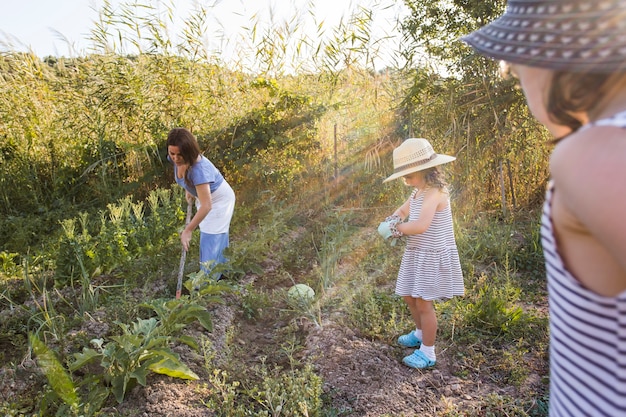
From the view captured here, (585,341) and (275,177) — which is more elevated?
(585,341)

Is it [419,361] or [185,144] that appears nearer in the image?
[419,361]

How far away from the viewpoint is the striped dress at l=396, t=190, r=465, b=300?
8.91 feet

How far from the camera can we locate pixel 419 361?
278 cm

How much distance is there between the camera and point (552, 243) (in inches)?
28.3

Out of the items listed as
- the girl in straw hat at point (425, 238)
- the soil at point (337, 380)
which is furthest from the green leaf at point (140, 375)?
the girl in straw hat at point (425, 238)

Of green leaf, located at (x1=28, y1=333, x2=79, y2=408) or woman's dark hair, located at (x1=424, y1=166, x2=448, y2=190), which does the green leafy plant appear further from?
woman's dark hair, located at (x1=424, y1=166, x2=448, y2=190)

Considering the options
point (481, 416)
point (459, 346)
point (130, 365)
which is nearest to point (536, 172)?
point (459, 346)

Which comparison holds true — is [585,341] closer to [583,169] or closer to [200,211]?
[583,169]

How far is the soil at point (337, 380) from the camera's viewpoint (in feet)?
7.97

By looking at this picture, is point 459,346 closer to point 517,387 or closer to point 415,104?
point 517,387

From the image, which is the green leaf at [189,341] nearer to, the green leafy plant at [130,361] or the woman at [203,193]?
the green leafy plant at [130,361]

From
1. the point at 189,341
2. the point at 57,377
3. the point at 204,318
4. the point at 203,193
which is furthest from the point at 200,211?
the point at 57,377

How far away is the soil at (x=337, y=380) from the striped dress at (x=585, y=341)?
1.64m

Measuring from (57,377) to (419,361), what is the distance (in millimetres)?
1898
